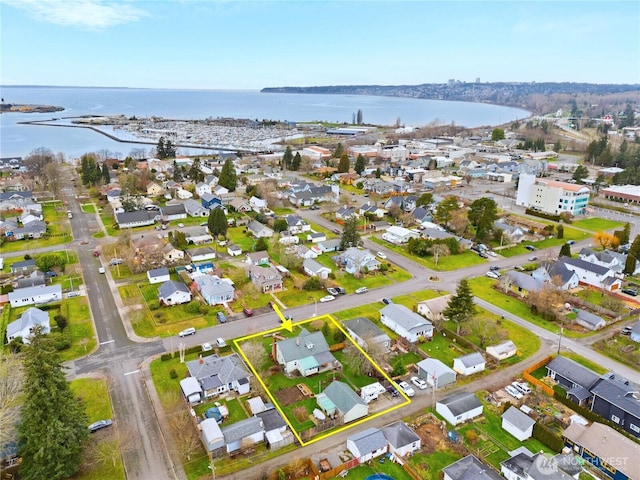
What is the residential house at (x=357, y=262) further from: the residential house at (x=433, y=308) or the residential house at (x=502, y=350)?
the residential house at (x=502, y=350)

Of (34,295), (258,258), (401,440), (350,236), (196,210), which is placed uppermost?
(350,236)

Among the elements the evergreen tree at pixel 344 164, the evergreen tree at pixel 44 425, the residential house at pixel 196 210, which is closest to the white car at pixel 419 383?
the evergreen tree at pixel 44 425

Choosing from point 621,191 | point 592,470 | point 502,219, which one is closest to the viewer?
point 592,470

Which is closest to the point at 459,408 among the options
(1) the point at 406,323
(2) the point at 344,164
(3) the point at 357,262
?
(1) the point at 406,323

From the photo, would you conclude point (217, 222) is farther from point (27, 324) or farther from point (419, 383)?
point (419, 383)

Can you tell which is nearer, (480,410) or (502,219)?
(480,410)

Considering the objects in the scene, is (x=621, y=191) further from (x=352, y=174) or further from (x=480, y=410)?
(x=480, y=410)

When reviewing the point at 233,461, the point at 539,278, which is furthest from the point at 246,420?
the point at 539,278
